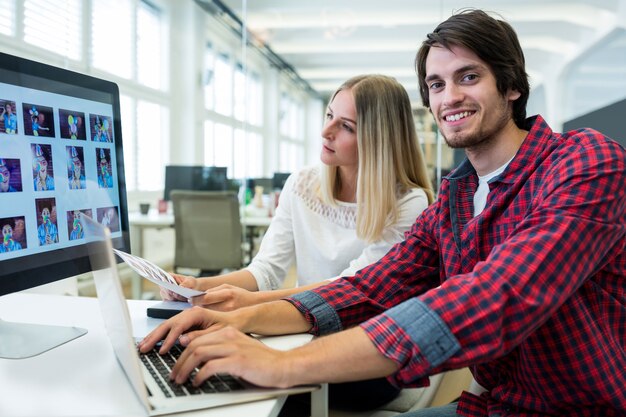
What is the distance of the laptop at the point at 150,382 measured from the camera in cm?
58

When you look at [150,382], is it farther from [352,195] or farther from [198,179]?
[198,179]

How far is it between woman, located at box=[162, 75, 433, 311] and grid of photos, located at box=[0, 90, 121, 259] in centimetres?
60

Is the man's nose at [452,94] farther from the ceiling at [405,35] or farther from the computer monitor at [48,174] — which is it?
the ceiling at [405,35]

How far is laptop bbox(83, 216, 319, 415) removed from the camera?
0.58 metres

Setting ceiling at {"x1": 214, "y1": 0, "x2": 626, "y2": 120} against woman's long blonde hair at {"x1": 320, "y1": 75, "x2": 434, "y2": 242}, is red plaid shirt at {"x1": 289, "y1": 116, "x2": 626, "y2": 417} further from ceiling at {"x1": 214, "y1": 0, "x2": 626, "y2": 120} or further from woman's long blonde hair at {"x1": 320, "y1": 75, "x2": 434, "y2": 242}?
ceiling at {"x1": 214, "y1": 0, "x2": 626, "y2": 120}

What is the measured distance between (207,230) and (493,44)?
9.50ft

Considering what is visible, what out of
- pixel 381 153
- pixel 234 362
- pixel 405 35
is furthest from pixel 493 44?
pixel 405 35

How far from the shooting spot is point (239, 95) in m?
4.82

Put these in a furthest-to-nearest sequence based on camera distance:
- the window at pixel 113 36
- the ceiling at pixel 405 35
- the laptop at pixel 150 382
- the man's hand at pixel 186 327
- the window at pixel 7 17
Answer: the window at pixel 113 36 → the ceiling at pixel 405 35 → the window at pixel 7 17 → the man's hand at pixel 186 327 → the laptop at pixel 150 382

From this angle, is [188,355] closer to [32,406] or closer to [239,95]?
[32,406]

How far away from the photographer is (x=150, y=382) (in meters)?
0.68

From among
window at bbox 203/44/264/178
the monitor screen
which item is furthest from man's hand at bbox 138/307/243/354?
window at bbox 203/44/264/178

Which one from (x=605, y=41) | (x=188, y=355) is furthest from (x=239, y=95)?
(x=188, y=355)

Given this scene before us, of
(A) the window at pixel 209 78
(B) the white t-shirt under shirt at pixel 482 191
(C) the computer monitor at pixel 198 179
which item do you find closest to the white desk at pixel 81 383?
(B) the white t-shirt under shirt at pixel 482 191
